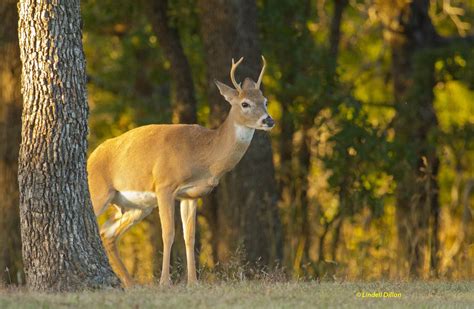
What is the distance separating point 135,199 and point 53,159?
252 centimetres

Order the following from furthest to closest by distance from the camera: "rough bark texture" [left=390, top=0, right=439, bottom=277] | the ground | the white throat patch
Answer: "rough bark texture" [left=390, top=0, right=439, bottom=277]
the white throat patch
the ground

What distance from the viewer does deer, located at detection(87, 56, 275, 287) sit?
1225 centimetres

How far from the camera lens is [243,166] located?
1516 cm

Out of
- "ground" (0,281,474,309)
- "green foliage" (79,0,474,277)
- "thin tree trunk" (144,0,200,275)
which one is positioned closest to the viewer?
"ground" (0,281,474,309)

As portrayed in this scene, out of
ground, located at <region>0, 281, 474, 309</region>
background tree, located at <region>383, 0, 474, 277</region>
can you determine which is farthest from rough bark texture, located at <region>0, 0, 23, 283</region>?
background tree, located at <region>383, 0, 474, 277</region>

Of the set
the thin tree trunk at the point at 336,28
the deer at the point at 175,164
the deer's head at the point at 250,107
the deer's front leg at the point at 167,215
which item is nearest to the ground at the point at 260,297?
the deer's front leg at the point at 167,215

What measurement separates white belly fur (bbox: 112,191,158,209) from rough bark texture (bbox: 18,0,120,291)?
226cm

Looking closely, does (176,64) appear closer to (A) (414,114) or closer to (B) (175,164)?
(A) (414,114)

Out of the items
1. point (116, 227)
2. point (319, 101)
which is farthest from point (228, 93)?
point (319, 101)

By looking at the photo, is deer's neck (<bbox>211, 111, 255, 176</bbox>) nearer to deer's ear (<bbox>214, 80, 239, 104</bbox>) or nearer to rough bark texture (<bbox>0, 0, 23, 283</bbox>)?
deer's ear (<bbox>214, 80, 239, 104</bbox>)

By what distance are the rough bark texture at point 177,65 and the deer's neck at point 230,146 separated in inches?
185

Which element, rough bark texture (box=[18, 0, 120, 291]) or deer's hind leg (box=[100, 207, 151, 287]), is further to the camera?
deer's hind leg (box=[100, 207, 151, 287])

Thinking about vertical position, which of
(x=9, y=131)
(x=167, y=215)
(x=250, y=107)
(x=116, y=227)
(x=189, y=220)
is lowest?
(x=116, y=227)

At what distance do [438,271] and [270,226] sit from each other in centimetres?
195
